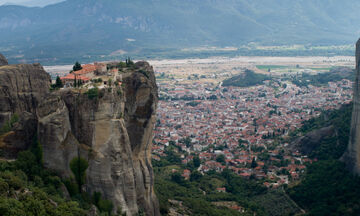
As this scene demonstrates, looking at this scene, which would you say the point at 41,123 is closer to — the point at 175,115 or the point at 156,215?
the point at 156,215

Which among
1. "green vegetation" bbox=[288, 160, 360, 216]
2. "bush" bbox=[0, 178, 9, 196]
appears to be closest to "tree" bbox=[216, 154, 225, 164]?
"green vegetation" bbox=[288, 160, 360, 216]

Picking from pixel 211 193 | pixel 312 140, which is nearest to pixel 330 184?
pixel 211 193

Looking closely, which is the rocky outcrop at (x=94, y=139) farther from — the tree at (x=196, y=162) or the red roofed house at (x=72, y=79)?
the tree at (x=196, y=162)

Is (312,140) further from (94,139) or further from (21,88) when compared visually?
(21,88)

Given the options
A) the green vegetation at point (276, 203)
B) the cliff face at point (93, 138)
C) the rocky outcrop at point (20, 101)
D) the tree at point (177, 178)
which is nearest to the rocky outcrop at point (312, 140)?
the green vegetation at point (276, 203)

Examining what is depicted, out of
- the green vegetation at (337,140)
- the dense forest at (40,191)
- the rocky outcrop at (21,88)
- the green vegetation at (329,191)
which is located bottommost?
the green vegetation at (329,191)

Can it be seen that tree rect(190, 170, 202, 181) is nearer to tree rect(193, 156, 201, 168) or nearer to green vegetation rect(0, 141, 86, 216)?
tree rect(193, 156, 201, 168)
